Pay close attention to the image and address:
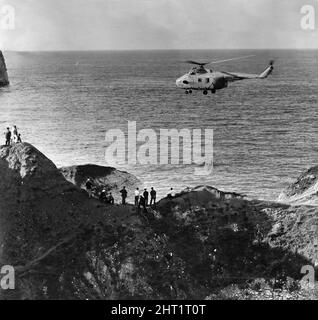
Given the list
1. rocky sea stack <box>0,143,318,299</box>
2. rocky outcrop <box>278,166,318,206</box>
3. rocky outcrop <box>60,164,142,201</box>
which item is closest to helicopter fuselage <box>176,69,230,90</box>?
rocky outcrop <box>278,166,318,206</box>

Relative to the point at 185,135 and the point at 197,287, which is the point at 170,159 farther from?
the point at 197,287

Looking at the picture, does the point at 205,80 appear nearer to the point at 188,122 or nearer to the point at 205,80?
the point at 205,80

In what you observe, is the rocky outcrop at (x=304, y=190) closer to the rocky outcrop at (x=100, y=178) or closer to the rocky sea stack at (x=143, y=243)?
the rocky sea stack at (x=143, y=243)

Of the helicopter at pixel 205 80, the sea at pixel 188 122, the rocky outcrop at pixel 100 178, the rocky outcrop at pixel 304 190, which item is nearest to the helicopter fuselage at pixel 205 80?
the helicopter at pixel 205 80

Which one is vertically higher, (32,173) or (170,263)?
(32,173)

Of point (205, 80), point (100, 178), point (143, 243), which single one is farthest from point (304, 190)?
point (100, 178)
